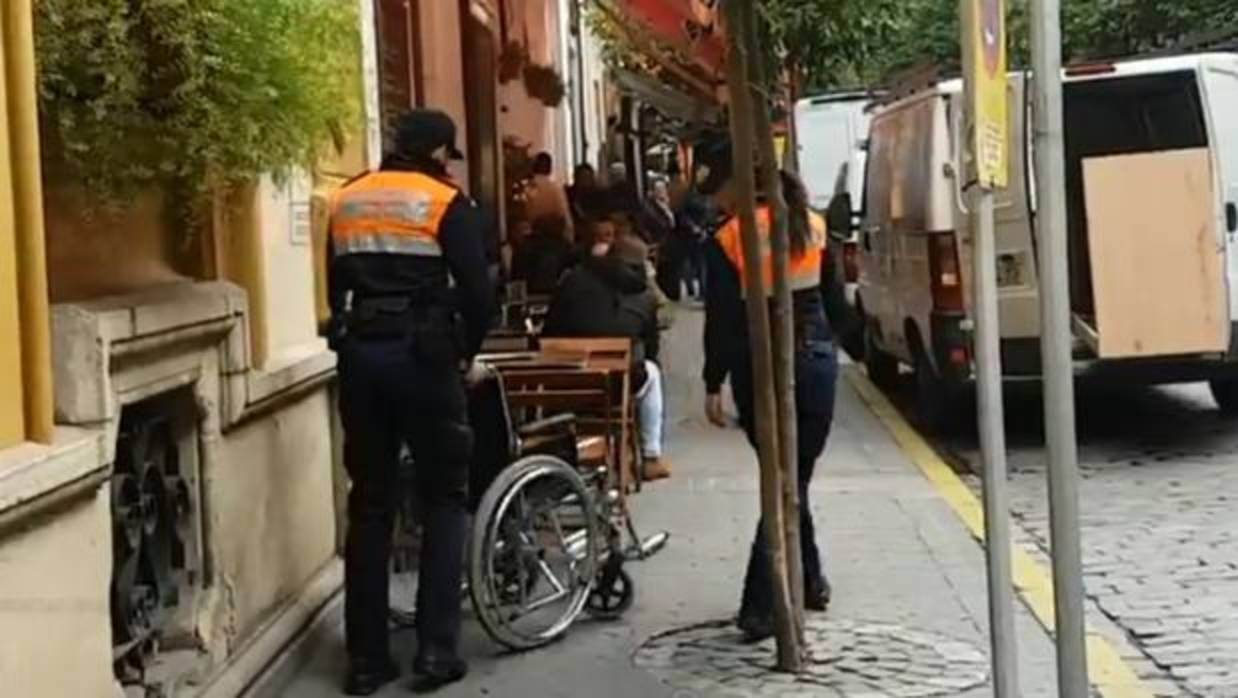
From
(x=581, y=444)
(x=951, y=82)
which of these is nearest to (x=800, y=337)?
(x=581, y=444)

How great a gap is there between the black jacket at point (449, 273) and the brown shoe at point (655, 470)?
14.0 feet

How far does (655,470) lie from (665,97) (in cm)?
1442

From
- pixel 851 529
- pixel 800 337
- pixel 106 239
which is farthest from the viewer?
pixel 851 529

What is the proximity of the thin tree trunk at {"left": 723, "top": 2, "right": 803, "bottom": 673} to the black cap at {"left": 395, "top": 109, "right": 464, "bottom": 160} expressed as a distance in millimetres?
934

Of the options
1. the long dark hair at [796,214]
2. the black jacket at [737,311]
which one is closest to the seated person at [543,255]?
the black jacket at [737,311]

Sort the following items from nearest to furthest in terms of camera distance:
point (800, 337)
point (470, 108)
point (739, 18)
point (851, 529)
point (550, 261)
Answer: point (739, 18)
point (800, 337)
point (851, 529)
point (550, 261)
point (470, 108)

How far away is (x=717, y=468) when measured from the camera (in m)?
11.0

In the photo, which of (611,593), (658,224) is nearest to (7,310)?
(611,593)

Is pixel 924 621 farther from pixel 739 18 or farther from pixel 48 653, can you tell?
pixel 48 653

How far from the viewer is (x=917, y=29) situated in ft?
45.5

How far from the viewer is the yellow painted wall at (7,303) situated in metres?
4.21

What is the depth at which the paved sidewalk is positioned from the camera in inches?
245

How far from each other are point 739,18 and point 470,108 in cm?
899

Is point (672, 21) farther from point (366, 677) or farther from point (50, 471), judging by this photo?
point (50, 471)
